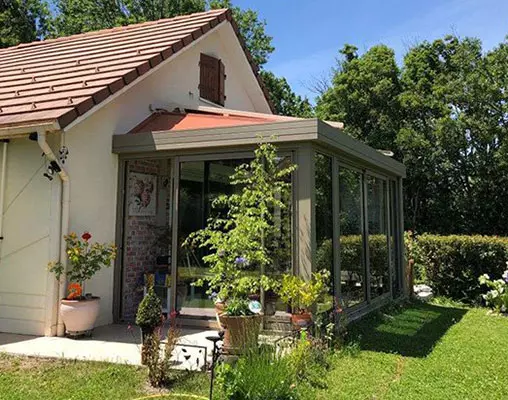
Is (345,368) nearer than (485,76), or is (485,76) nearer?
(345,368)

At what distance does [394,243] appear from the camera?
10.1 meters

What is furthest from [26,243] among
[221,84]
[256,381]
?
[221,84]

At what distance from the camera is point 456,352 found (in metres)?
5.96

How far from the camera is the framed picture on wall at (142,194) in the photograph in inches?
313

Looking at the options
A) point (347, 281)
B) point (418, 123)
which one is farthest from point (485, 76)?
point (347, 281)

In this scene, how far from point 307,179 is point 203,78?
Result: 550cm

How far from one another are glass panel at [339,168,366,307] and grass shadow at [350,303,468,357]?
49 cm

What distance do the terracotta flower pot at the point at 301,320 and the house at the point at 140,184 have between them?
647 mm

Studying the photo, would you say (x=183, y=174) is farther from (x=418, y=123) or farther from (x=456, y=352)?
(x=418, y=123)

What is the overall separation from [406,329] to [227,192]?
350 cm

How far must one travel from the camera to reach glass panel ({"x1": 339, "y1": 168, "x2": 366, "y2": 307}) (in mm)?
7402

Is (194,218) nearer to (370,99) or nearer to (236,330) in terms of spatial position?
(236,330)

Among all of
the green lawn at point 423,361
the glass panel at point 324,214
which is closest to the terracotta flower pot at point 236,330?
the green lawn at point 423,361

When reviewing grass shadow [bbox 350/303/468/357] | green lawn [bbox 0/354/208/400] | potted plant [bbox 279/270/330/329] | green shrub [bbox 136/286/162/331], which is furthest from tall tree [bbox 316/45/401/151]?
green lawn [bbox 0/354/208/400]
